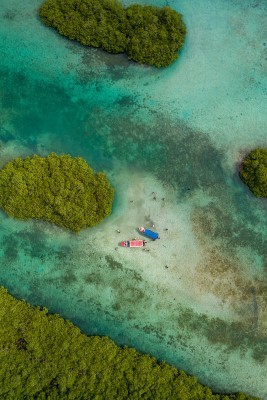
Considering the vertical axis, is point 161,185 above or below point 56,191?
above

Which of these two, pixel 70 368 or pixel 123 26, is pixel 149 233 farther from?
pixel 123 26

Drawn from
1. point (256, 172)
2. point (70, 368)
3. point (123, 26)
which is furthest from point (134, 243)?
point (123, 26)

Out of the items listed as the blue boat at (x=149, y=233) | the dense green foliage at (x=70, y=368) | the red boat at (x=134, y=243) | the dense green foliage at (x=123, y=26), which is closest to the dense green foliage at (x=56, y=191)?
the red boat at (x=134, y=243)

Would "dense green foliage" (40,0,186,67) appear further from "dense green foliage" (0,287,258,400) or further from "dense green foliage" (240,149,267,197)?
"dense green foliage" (0,287,258,400)

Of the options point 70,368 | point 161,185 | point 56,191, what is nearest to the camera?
point 70,368

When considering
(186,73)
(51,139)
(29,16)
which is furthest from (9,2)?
(186,73)

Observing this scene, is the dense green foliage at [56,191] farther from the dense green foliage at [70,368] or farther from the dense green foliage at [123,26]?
the dense green foliage at [123,26]
